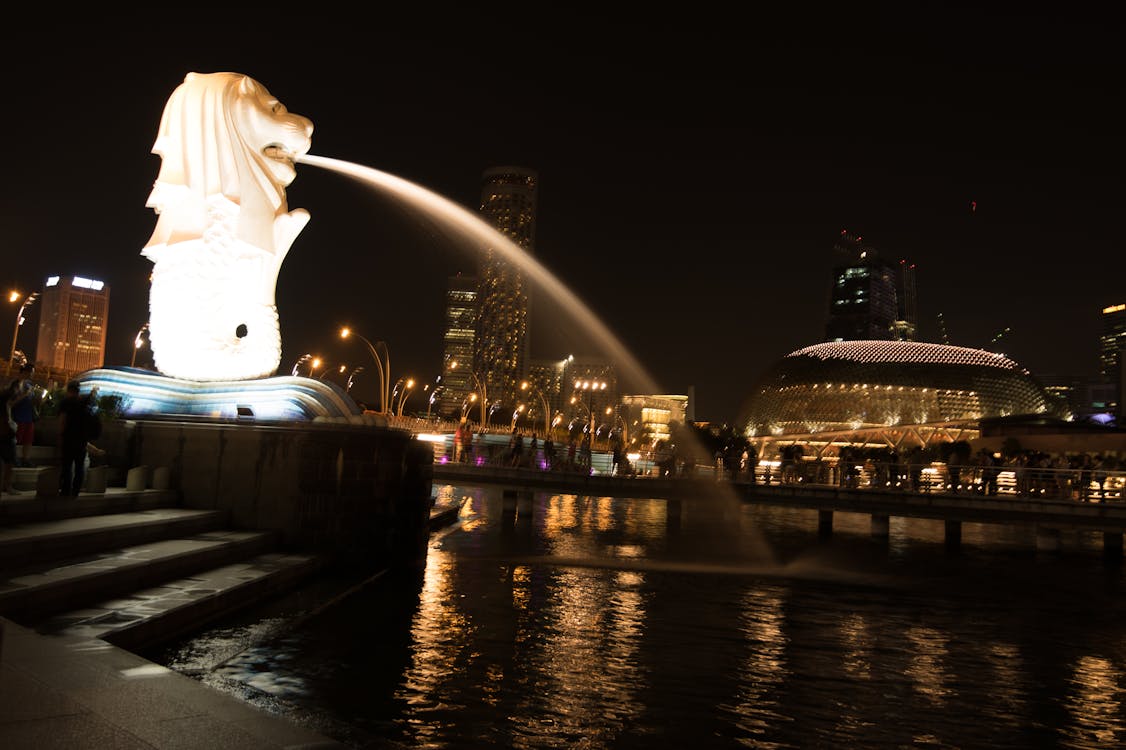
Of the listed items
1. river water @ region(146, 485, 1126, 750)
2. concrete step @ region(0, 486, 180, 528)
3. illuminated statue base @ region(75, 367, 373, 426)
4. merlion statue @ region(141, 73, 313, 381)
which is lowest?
river water @ region(146, 485, 1126, 750)

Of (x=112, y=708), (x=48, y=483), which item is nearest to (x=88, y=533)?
(x=48, y=483)

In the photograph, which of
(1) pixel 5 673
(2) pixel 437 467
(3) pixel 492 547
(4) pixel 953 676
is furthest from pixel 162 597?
(2) pixel 437 467

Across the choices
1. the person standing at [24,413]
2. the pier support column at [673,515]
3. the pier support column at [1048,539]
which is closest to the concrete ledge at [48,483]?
the person standing at [24,413]

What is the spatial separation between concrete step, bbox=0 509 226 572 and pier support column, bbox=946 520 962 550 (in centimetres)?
2388

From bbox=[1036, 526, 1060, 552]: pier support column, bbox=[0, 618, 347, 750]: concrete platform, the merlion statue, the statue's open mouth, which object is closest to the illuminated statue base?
the merlion statue

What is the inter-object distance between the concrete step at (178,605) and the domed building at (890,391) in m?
96.4

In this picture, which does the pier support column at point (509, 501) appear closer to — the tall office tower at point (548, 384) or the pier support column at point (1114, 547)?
the pier support column at point (1114, 547)

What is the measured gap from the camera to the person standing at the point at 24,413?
12844mm

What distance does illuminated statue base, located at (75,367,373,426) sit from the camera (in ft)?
56.1

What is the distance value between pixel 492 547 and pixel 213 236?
32.7ft

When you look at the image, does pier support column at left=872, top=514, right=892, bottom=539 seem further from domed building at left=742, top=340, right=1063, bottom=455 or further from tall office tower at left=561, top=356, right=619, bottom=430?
tall office tower at left=561, top=356, right=619, bottom=430

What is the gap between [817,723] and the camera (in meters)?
8.37

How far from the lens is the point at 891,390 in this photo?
116m

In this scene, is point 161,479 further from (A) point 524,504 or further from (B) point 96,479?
(A) point 524,504
